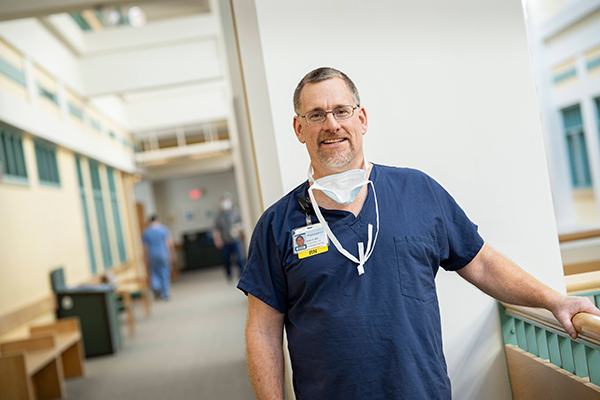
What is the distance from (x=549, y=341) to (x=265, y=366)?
1067 millimetres

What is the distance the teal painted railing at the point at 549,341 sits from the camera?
161cm

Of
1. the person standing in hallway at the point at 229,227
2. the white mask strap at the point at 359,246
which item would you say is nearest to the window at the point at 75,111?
the person standing in hallway at the point at 229,227

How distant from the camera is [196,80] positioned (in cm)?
823

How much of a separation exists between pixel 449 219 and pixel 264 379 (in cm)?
79

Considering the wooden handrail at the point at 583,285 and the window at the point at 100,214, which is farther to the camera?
the window at the point at 100,214

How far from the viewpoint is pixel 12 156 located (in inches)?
239

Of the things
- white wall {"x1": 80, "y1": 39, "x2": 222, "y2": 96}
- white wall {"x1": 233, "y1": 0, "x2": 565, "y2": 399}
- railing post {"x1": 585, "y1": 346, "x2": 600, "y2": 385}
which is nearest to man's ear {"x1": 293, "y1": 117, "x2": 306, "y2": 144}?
white wall {"x1": 233, "y1": 0, "x2": 565, "y2": 399}

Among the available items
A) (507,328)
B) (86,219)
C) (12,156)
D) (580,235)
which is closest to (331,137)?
(507,328)

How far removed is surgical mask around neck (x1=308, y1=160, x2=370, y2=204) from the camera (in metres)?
1.64

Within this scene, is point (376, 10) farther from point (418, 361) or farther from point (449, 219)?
point (418, 361)

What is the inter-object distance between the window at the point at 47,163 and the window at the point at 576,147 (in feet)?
38.2

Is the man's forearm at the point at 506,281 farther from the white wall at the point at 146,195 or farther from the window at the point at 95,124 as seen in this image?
the white wall at the point at 146,195

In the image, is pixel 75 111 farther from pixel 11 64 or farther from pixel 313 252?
pixel 313 252

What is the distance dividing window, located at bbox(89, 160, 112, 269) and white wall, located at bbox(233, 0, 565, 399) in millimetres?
8841
